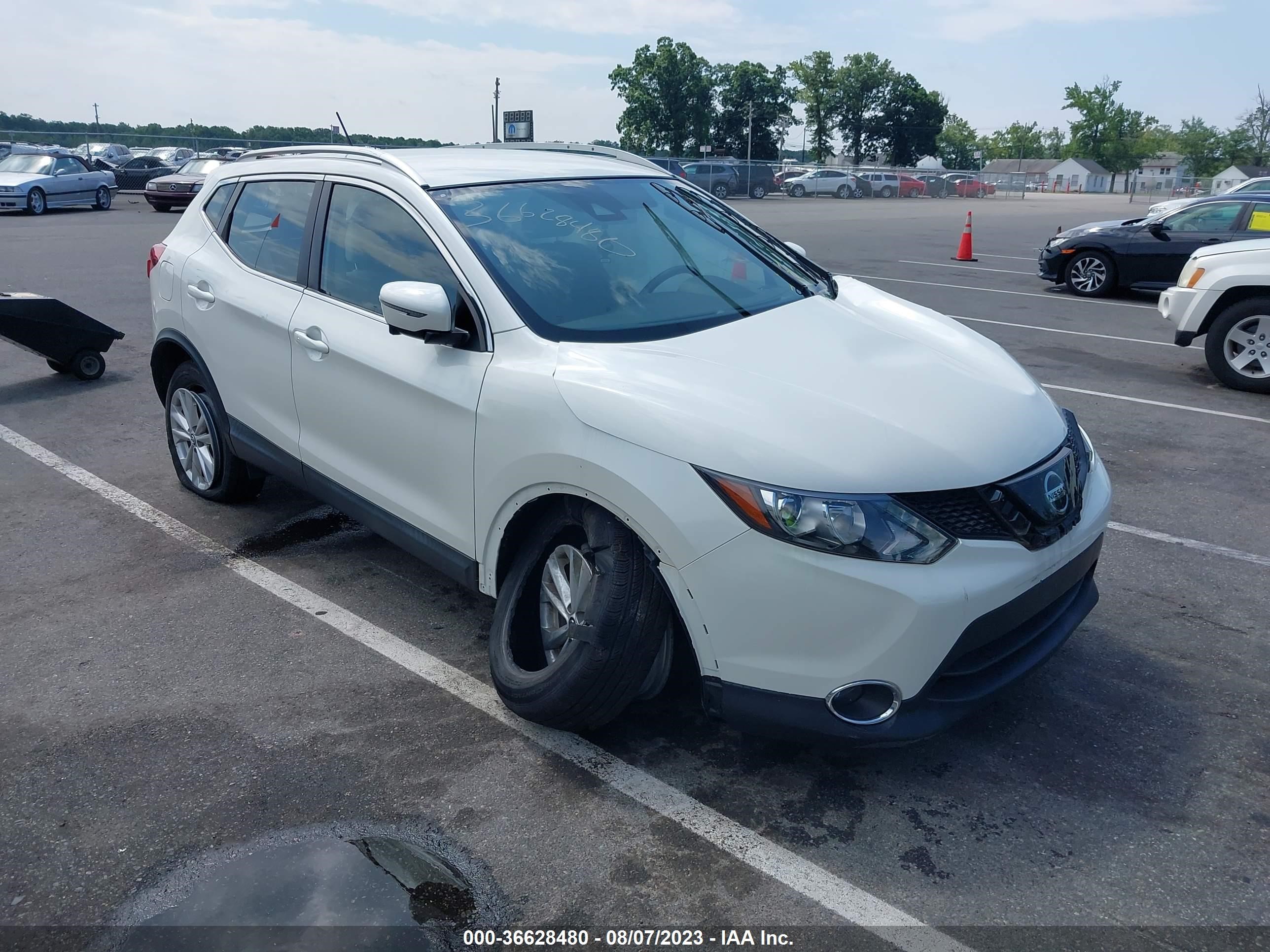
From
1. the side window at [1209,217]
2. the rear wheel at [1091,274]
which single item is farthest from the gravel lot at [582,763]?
the rear wheel at [1091,274]

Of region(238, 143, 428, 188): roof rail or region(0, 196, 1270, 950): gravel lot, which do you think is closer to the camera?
region(0, 196, 1270, 950): gravel lot

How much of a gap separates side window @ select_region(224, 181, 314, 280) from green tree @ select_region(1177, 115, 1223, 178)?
4133 inches

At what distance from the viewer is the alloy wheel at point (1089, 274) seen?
14.0 metres

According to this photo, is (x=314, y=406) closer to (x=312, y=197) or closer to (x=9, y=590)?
(x=312, y=197)

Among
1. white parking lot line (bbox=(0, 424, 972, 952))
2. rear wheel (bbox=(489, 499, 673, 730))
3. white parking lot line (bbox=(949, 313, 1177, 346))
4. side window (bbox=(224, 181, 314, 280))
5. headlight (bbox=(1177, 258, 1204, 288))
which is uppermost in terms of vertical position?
side window (bbox=(224, 181, 314, 280))

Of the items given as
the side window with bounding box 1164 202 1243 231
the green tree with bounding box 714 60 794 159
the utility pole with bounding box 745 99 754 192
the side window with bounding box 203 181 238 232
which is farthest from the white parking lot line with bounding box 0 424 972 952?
the green tree with bounding box 714 60 794 159

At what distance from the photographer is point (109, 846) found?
112 inches

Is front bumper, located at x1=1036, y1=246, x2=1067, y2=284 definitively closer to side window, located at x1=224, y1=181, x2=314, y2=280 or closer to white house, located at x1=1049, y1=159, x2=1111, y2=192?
side window, located at x1=224, y1=181, x2=314, y2=280

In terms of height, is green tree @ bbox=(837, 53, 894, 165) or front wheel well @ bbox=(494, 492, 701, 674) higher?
green tree @ bbox=(837, 53, 894, 165)

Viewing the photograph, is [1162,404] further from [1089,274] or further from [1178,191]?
[1178,191]

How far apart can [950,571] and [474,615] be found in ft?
7.19

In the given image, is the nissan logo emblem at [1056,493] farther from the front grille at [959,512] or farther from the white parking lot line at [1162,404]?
the white parking lot line at [1162,404]

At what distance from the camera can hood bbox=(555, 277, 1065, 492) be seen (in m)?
2.80

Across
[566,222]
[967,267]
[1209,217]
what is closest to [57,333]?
[566,222]
